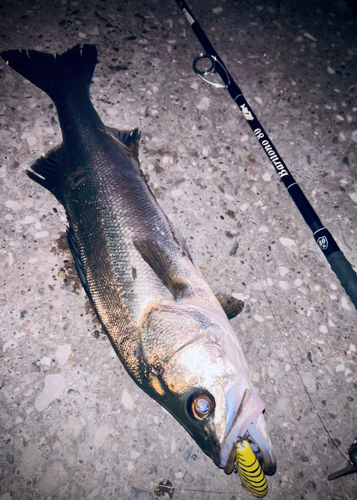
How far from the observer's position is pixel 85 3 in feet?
10.2

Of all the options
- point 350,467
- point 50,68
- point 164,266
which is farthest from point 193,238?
point 350,467

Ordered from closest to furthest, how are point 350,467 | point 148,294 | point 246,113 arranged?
point 148,294 → point 350,467 → point 246,113

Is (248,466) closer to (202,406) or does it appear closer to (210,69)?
(202,406)

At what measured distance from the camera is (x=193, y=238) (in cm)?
268

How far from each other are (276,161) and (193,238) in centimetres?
105

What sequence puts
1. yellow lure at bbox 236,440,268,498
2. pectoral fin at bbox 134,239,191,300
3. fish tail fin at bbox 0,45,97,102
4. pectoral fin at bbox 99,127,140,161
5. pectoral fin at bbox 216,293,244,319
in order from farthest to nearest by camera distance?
1. fish tail fin at bbox 0,45,97,102
2. pectoral fin at bbox 99,127,140,161
3. pectoral fin at bbox 216,293,244,319
4. pectoral fin at bbox 134,239,191,300
5. yellow lure at bbox 236,440,268,498

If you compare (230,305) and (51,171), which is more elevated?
(51,171)

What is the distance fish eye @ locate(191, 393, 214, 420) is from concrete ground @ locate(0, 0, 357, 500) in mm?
663

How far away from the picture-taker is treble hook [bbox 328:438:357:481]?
6.95ft

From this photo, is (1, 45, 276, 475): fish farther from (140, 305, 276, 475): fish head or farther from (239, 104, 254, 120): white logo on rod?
(239, 104, 254, 120): white logo on rod

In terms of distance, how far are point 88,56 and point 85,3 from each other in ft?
2.79

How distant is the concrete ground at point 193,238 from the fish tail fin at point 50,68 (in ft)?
0.63

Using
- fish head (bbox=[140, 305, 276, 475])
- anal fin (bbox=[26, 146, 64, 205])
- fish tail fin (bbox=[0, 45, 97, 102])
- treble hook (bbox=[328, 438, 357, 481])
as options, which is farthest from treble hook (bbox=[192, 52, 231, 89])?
treble hook (bbox=[328, 438, 357, 481])

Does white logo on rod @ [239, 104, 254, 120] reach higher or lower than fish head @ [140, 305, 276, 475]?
higher
